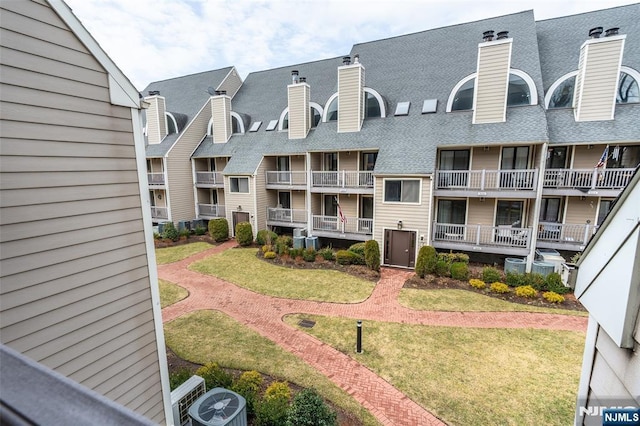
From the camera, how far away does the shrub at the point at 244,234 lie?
1881 centimetres

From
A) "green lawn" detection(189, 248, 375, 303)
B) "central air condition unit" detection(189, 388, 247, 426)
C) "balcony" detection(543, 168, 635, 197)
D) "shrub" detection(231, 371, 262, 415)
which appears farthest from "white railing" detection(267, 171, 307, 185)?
"central air condition unit" detection(189, 388, 247, 426)

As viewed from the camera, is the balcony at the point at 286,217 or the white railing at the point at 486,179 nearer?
the white railing at the point at 486,179

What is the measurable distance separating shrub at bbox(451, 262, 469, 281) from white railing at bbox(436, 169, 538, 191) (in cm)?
368

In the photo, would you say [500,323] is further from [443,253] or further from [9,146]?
[9,146]

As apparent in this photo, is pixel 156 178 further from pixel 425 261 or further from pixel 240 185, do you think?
pixel 425 261

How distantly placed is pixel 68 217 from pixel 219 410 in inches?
151

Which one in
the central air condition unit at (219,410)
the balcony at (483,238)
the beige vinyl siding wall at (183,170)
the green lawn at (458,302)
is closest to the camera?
the central air condition unit at (219,410)

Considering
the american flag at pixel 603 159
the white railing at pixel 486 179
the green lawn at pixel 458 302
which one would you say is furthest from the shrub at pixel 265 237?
the american flag at pixel 603 159

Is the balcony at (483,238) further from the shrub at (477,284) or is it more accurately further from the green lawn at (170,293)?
the green lawn at (170,293)

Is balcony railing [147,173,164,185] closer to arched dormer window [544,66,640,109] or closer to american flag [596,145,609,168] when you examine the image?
arched dormer window [544,66,640,109]

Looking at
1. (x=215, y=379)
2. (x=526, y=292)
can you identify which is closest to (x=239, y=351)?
(x=215, y=379)

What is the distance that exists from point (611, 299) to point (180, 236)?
73.3 feet

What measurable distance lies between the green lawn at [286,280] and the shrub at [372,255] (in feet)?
3.83

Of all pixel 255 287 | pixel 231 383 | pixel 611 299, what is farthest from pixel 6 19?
pixel 255 287
